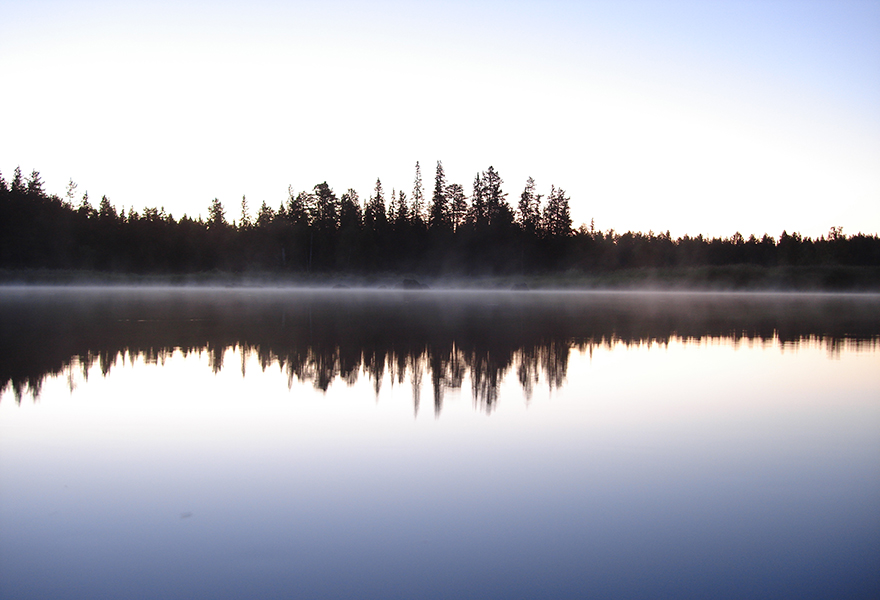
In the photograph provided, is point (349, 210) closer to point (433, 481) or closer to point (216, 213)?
point (216, 213)

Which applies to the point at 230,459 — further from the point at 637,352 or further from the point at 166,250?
the point at 166,250

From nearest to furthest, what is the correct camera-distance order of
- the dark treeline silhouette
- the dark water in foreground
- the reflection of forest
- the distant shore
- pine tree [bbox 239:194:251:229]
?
1. the dark water in foreground
2. the reflection of forest
3. the distant shore
4. the dark treeline silhouette
5. pine tree [bbox 239:194:251:229]

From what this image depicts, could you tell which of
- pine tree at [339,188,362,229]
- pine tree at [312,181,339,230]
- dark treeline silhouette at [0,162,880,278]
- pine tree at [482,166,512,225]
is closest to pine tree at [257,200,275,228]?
dark treeline silhouette at [0,162,880,278]

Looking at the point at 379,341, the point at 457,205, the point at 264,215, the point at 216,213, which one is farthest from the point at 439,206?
the point at 379,341

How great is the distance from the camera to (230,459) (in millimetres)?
2787

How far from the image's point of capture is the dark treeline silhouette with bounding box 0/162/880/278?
5703 centimetres

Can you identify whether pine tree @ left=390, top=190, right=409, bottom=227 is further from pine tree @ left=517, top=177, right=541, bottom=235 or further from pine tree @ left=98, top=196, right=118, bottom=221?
pine tree @ left=98, top=196, right=118, bottom=221

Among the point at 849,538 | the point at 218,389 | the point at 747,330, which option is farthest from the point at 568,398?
the point at 747,330

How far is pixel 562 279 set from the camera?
4850 centimetres

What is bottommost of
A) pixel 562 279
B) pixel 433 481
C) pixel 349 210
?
pixel 433 481

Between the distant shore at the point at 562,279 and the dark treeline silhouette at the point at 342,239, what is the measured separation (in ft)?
11.5

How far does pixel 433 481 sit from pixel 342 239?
56158 mm

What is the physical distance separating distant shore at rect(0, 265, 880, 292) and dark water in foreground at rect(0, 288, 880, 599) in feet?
131

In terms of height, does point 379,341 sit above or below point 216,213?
below
